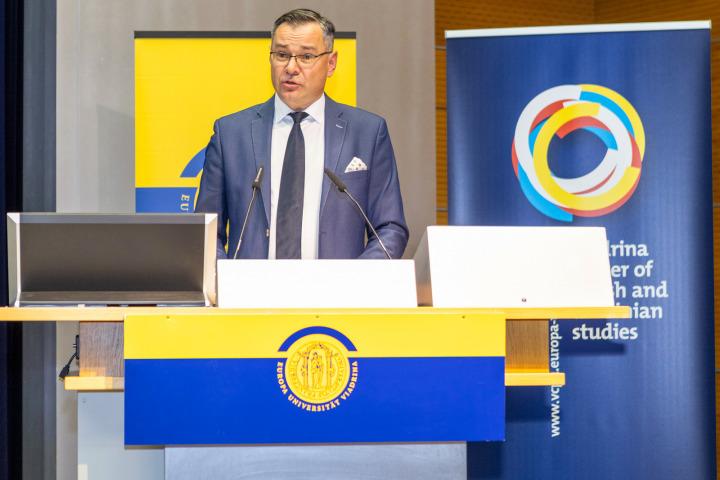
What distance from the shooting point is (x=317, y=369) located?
175 centimetres

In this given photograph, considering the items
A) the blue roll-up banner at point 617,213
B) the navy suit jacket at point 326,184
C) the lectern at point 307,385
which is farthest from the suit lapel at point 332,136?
the lectern at point 307,385

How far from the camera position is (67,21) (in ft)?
12.3

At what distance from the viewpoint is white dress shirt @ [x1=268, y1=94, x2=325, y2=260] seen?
289 cm

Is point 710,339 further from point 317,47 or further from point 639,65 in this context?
point 317,47

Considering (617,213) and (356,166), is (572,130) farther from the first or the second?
(356,166)

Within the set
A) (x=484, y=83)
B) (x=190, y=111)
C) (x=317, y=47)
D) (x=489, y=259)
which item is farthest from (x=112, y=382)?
(x=484, y=83)

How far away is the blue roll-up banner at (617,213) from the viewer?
3465 millimetres

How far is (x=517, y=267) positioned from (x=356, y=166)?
0.95 meters

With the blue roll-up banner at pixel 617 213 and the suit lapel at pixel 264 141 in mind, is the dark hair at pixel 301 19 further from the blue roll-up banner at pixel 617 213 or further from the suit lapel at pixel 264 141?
the blue roll-up banner at pixel 617 213

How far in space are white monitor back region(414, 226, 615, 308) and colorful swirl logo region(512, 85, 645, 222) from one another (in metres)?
1.41

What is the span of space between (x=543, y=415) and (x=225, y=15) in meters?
2.11

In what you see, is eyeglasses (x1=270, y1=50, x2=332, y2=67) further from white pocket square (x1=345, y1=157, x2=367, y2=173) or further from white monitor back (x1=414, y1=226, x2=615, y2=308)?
white monitor back (x1=414, y1=226, x2=615, y2=308)

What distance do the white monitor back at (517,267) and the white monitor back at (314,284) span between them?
13 centimetres

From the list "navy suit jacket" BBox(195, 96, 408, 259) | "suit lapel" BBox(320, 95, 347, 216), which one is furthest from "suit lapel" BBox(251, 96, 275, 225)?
"suit lapel" BBox(320, 95, 347, 216)
